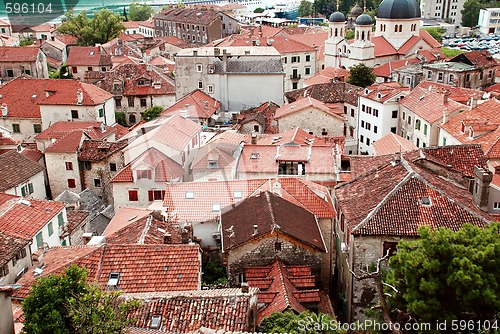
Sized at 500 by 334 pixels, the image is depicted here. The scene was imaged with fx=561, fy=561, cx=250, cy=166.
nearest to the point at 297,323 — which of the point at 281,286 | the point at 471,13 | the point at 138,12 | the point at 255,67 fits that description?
the point at 281,286

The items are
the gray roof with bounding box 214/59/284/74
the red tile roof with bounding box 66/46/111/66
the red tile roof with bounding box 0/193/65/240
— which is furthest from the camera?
the red tile roof with bounding box 66/46/111/66

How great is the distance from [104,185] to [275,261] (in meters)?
20.0

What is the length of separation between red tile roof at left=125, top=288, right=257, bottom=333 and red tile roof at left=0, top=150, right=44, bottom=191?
18580 millimetres

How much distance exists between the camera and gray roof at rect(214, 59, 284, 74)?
52750 millimetres

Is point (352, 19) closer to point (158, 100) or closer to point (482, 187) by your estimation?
point (158, 100)

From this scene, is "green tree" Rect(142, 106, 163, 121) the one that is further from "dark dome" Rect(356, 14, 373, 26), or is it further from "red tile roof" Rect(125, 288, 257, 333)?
"red tile roof" Rect(125, 288, 257, 333)

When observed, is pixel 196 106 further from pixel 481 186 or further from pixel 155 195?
pixel 481 186

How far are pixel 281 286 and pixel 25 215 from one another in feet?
42.2

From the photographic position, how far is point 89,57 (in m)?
71.9

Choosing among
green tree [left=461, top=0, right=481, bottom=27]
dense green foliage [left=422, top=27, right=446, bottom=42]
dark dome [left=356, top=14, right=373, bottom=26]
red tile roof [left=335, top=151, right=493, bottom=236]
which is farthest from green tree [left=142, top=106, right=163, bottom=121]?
green tree [left=461, top=0, right=481, bottom=27]

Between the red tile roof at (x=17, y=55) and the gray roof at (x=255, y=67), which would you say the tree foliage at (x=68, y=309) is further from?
the red tile roof at (x=17, y=55)

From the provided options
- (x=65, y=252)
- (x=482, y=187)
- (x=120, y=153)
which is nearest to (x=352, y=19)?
(x=120, y=153)

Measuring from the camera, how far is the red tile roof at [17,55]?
221 feet

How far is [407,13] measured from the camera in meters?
81.2
